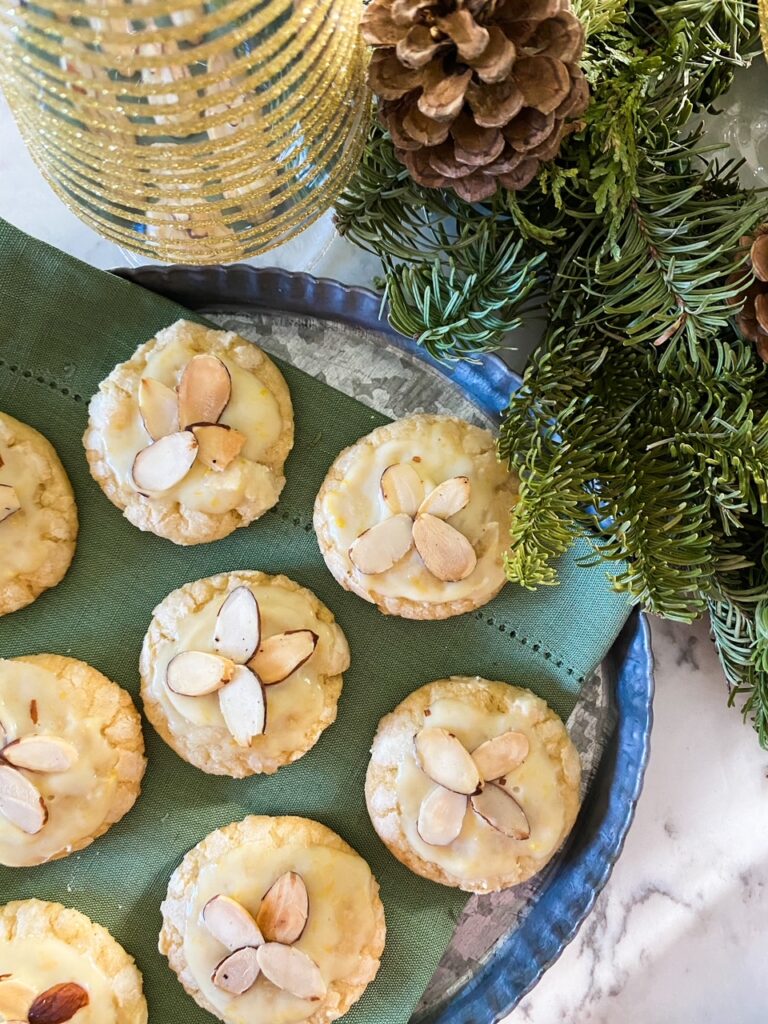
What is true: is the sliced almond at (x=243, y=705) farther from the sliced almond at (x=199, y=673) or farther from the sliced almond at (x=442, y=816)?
the sliced almond at (x=442, y=816)

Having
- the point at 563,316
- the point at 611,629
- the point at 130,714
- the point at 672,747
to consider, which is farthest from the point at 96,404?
the point at 672,747

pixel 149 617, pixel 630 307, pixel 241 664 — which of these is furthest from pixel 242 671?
pixel 630 307

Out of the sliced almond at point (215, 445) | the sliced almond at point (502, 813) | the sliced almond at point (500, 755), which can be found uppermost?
the sliced almond at point (215, 445)

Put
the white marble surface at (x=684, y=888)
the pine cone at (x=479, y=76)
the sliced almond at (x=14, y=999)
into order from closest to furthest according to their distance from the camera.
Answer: the pine cone at (x=479, y=76), the sliced almond at (x=14, y=999), the white marble surface at (x=684, y=888)

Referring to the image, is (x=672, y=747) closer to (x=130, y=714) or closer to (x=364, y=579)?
(x=364, y=579)

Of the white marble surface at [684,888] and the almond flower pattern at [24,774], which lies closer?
the almond flower pattern at [24,774]

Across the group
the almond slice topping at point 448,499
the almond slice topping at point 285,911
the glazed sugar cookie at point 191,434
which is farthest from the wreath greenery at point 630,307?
the almond slice topping at point 285,911
